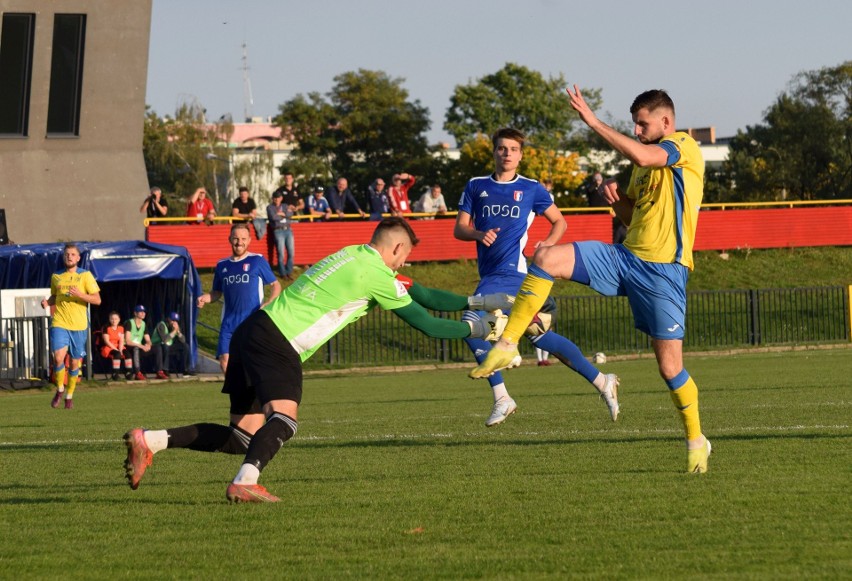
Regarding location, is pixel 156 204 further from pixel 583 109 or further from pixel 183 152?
pixel 183 152

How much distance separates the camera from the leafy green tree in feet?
264

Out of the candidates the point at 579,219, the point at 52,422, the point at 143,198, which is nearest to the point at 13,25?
the point at 143,198

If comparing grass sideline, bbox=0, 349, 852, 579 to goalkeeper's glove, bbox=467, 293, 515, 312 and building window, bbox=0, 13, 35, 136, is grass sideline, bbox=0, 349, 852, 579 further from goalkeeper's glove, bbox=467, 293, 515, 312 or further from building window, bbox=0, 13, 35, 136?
building window, bbox=0, 13, 35, 136

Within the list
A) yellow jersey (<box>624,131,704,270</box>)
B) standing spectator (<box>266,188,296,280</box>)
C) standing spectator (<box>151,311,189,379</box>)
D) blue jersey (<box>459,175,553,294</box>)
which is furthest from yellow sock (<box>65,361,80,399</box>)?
standing spectator (<box>266,188,296,280</box>)

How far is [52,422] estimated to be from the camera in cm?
1425

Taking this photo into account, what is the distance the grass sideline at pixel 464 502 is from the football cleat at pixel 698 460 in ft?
0.27

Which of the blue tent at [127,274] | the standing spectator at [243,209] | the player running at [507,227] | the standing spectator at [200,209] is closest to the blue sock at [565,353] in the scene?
the player running at [507,227]

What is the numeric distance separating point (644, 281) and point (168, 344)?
19230 mm

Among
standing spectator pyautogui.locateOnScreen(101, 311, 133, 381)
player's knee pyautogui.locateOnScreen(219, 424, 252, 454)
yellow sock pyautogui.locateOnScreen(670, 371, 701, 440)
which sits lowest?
standing spectator pyautogui.locateOnScreen(101, 311, 133, 381)

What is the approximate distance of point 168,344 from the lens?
25.8m

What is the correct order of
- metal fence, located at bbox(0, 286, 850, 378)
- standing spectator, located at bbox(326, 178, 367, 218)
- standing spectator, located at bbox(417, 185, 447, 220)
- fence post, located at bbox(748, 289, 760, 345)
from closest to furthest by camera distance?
metal fence, located at bbox(0, 286, 850, 378) < fence post, located at bbox(748, 289, 760, 345) < standing spectator, located at bbox(326, 178, 367, 218) < standing spectator, located at bbox(417, 185, 447, 220)

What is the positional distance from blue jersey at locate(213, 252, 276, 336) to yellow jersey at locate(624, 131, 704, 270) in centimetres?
657

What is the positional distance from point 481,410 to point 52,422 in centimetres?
478

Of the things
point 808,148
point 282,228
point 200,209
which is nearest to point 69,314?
point 282,228
